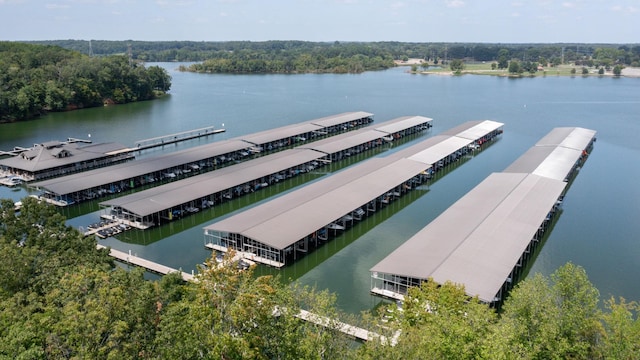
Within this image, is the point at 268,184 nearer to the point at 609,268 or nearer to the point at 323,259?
the point at 323,259

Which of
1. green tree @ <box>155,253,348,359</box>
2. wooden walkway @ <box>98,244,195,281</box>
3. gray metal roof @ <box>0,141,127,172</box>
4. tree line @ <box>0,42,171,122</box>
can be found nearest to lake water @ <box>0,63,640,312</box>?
wooden walkway @ <box>98,244,195,281</box>

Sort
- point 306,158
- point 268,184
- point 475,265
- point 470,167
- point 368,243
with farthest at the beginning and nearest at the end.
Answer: point 470,167, point 306,158, point 268,184, point 368,243, point 475,265

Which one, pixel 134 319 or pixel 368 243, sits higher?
pixel 134 319

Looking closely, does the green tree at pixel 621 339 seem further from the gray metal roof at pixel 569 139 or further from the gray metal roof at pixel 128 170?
the gray metal roof at pixel 569 139

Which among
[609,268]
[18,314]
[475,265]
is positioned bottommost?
[609,268]

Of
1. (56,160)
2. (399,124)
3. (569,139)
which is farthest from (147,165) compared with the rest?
(569,139)

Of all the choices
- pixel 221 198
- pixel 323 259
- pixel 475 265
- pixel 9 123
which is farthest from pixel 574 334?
pixel 9 123

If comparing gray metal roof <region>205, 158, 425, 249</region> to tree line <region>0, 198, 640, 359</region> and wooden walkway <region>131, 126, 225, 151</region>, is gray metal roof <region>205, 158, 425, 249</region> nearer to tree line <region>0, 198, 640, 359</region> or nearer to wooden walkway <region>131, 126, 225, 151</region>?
tree line <region>0, 198, 640, 359</region>

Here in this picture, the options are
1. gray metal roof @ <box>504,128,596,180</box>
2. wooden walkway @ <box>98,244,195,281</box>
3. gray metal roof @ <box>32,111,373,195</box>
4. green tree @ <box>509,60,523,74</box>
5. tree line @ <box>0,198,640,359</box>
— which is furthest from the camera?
green tree @ <box>509,60,523,74</box>
